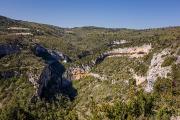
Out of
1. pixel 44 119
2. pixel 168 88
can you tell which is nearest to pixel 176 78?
pixel 168 88

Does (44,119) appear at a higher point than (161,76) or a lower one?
lower

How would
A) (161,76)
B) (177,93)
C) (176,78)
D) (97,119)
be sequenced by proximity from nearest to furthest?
(97,119) → (177,93) → (176,78) → (161,76)

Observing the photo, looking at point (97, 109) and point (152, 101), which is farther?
point (97, 109)

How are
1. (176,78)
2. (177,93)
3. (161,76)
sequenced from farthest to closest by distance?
(161,76) < (176,78) < (177,93)

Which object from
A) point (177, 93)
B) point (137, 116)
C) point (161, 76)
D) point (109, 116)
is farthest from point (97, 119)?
point (161, 76)

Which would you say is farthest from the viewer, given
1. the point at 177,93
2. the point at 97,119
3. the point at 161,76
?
the point at 161,76

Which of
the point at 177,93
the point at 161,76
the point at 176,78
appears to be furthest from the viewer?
the point at 161,76

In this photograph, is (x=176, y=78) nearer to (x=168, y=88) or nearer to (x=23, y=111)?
(x=168, y=88)

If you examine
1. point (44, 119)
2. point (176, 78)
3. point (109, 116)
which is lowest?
point (44, 119)

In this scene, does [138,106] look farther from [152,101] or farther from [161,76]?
[161,76]
